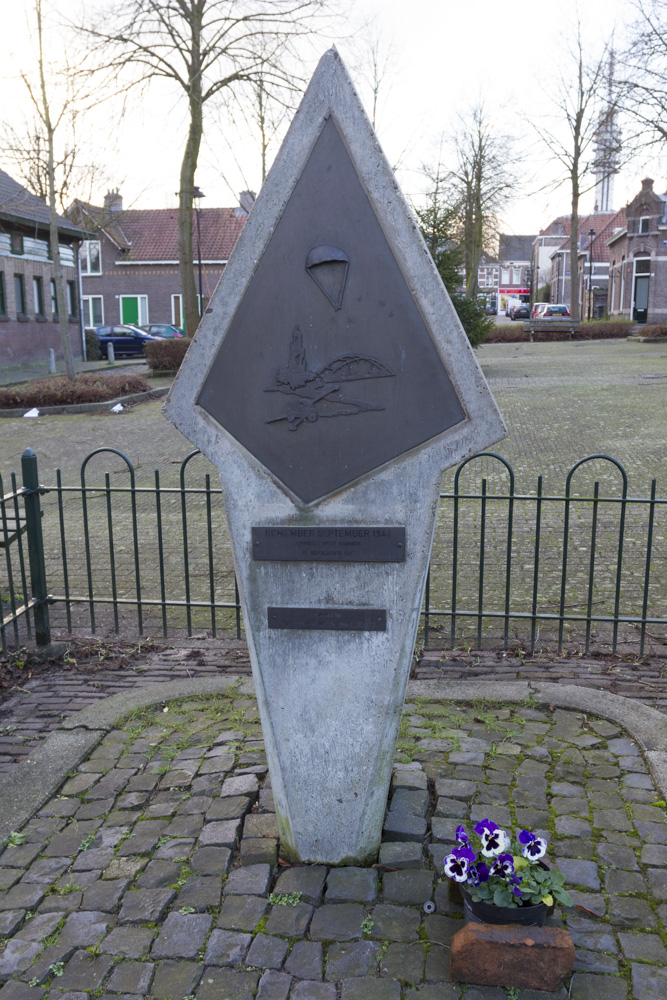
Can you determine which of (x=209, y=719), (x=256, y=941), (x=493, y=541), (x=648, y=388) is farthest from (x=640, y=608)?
(x=648, y=388)

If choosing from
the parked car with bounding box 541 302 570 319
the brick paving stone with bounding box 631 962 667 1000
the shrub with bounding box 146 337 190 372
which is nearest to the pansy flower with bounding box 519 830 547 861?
the brick paving stone with bounding box 631 962 667 1000

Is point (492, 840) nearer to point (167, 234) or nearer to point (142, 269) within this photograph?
point (142, 269)

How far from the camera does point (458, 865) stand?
2.72 meters

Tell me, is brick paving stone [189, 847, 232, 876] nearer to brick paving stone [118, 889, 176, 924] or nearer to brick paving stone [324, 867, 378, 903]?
brick paving stone [118, 889, 176, 924]

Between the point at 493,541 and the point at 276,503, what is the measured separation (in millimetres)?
4852

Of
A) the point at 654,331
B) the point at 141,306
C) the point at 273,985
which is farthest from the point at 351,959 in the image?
the point at 141,306

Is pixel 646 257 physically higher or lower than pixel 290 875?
higher

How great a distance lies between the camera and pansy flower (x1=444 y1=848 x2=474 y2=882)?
2.68 meters

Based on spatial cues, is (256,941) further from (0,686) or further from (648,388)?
(648,388)

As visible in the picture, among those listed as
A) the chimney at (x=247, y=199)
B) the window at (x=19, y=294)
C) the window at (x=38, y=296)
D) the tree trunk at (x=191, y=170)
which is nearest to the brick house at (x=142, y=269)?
the chimney at (x=247, y=199)

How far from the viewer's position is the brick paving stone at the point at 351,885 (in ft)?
9.77

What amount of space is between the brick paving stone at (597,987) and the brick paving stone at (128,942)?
1.36 meters

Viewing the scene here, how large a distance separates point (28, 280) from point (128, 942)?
30.4 meters

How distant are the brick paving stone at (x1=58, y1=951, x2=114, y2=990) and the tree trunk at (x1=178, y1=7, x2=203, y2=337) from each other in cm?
1942
